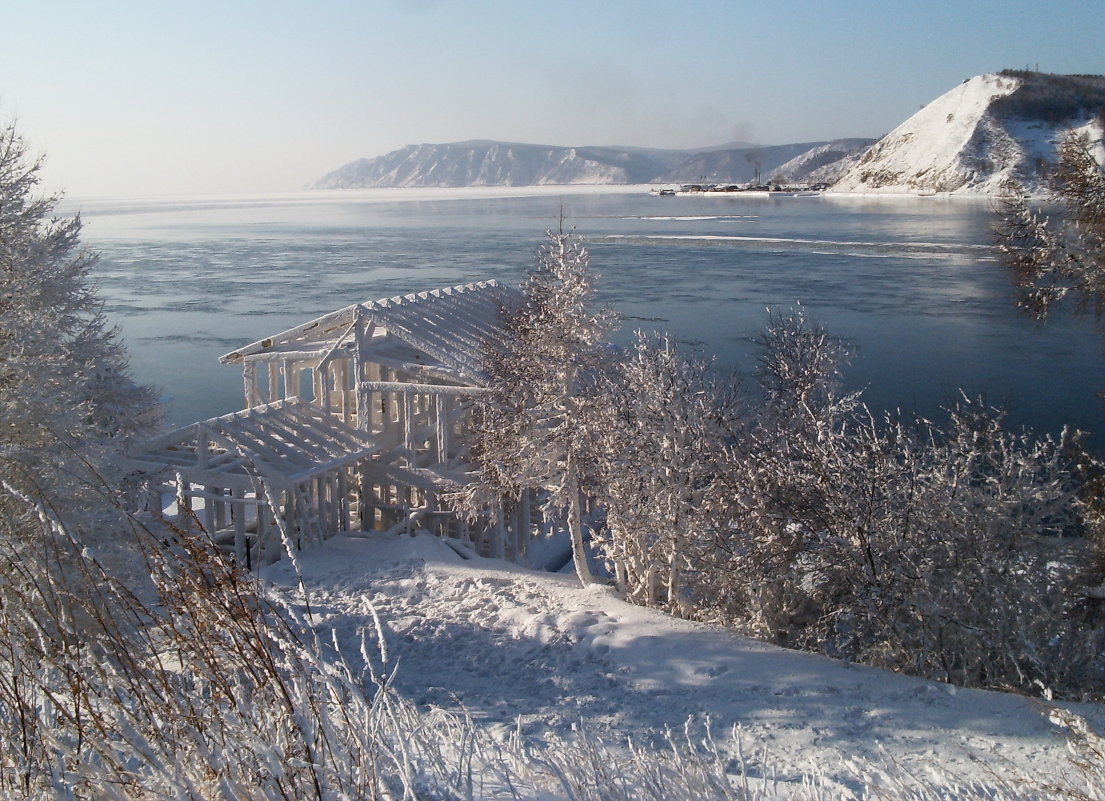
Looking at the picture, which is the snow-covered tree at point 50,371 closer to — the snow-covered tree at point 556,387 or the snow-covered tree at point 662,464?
the snow-covered tree at point 556,387

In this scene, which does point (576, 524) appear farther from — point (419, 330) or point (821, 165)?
point (821, 165)

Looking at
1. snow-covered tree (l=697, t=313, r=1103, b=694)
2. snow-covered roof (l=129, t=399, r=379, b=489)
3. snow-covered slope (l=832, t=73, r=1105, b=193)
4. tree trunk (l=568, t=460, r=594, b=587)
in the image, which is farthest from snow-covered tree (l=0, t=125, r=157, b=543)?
snow-covered slope (l=832, t=73, r=1105, b=193)

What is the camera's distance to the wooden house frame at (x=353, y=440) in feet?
46.6

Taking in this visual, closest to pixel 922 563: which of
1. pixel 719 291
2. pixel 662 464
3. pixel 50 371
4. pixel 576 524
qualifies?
pixel 662 464

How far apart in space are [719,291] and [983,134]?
75.1 metres

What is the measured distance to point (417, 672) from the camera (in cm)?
938

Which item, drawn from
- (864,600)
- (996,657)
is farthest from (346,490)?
(996,657)

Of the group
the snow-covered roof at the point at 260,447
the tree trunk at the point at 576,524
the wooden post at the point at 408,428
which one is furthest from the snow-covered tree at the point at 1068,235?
the snow-covered roof at the point at 260,447

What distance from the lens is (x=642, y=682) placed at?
29.7 ft

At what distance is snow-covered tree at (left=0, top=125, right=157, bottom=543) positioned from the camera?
910 centimetres

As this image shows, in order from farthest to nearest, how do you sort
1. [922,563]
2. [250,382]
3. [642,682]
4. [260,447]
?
[250,382] → [260,447] → [922,563] → [642,682]

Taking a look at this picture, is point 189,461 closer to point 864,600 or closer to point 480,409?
point 480,409

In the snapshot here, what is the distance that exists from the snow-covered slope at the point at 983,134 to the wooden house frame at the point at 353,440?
77.9m

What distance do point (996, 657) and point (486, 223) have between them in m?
71.3
